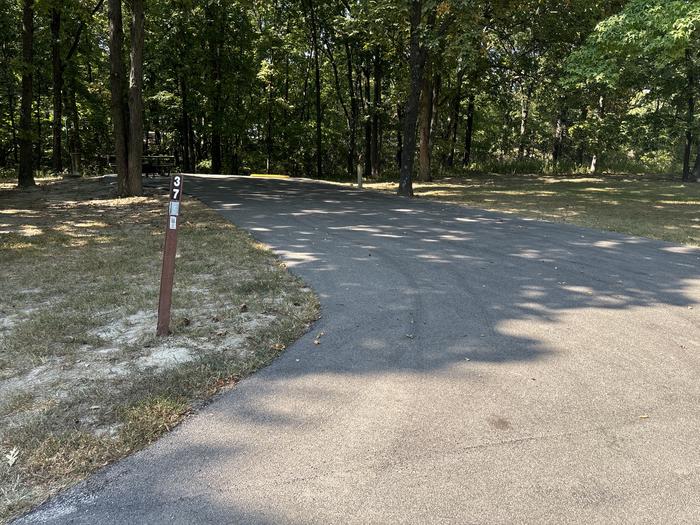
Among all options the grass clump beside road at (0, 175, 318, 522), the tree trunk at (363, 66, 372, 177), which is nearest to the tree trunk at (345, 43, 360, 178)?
the tree trunk at (363, 66, 372, 177)

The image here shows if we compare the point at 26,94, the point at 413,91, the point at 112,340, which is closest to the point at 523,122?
the point at 413,91

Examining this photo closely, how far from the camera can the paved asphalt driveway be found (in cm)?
226

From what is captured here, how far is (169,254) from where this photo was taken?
4.00m

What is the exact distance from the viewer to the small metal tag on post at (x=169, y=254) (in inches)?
155

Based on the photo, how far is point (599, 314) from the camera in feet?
16.1

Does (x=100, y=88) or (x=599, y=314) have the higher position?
(x=100, y=88)

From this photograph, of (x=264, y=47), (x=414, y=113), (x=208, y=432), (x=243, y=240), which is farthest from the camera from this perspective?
(x=264, y=47)

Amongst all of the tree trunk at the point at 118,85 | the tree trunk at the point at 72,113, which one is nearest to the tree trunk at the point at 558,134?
the tree trunk at the point at 118,85

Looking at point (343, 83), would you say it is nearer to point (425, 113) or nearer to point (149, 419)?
point (425, 113)

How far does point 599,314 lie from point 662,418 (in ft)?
6.66

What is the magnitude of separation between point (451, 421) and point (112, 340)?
9.34 feet

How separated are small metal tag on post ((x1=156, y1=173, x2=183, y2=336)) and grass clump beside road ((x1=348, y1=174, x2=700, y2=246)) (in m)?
8.86

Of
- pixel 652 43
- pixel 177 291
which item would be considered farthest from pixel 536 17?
pixel 177 291

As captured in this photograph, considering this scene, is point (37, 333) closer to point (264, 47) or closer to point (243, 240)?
point (243, 240)
